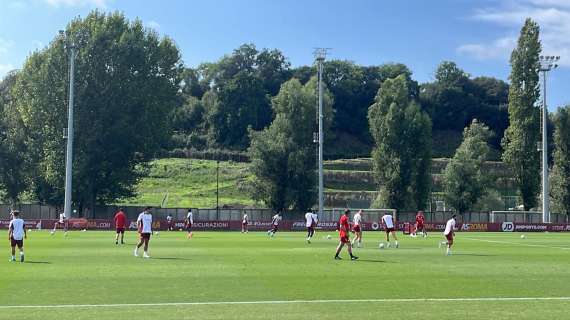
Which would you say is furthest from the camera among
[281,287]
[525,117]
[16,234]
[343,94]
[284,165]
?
[343,94]

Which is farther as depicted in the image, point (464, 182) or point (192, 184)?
point (192, 184)

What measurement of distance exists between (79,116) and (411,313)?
67.9 metres

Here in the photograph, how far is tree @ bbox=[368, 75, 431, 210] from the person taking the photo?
86.7 m

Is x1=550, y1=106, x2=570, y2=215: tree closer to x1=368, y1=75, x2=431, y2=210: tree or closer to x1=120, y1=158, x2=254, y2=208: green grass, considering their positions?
x1=368, y1=75, x2=431, y2=210: tree

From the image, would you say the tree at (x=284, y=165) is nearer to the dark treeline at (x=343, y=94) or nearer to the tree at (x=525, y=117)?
the tree at (x=525, y=117)

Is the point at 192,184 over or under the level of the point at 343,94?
under

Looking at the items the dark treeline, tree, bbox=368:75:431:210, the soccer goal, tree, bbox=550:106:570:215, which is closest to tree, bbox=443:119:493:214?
tree, bbox=368:75:431:210

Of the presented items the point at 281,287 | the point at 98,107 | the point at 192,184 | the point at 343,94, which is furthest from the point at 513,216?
the point at 343,94

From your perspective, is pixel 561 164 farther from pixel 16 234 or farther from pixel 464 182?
pixel 16 234

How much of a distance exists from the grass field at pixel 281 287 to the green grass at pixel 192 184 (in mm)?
62138

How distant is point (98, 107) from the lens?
3054 inches

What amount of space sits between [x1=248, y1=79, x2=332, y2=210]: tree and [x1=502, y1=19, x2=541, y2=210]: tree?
25.6m

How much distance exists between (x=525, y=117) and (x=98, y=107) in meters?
52.3

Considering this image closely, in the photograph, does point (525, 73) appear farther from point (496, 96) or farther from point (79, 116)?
point (496, 96)
